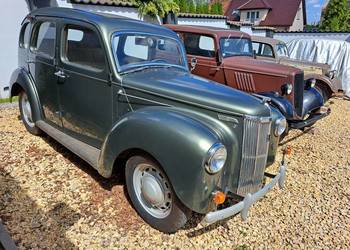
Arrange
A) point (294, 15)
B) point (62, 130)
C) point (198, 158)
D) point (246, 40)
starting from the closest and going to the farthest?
point (198, 158), point (62, 130), point (246, 40), point (294, 15)

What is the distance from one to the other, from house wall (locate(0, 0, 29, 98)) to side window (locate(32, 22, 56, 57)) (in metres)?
3.68

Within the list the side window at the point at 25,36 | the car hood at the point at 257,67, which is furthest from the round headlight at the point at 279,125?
the side window at the point at 25,36

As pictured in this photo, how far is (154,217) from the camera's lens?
303cm

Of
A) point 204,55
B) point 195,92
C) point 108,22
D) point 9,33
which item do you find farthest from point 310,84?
point 9,33

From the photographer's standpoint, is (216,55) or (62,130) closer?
(62,130)

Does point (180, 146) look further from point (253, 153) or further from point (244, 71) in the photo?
point (244, 71)

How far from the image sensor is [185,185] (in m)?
2.57

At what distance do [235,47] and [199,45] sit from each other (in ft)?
2.89

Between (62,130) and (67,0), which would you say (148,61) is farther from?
(67,0)

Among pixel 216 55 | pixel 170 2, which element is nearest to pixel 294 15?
pixel 170 2

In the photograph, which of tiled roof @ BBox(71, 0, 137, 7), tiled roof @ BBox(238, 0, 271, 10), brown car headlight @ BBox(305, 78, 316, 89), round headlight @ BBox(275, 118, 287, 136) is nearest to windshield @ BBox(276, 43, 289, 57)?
brown car headlight @ BBox(305, 78, 316, 89)

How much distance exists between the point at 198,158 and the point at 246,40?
18.6ft

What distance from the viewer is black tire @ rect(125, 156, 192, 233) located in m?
2.80

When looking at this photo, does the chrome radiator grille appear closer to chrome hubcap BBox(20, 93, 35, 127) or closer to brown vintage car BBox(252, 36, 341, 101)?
chrome hubcap BBox(20, 93, 35, 127)
